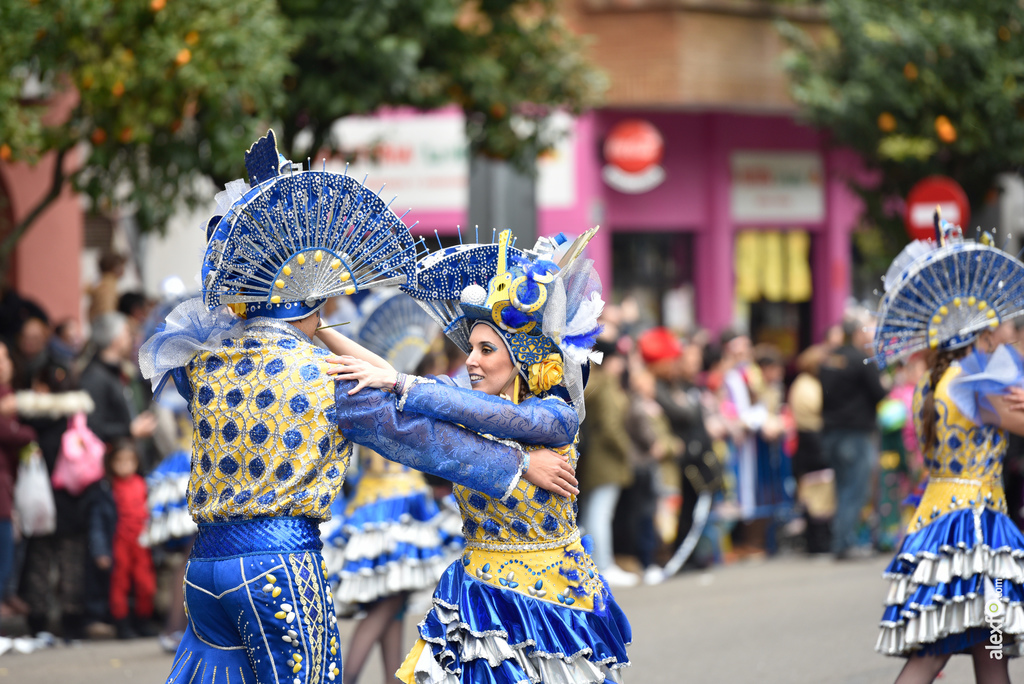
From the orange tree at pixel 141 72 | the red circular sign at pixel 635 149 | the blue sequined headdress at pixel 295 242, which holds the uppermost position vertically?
the red circular sign at pixel 635 149

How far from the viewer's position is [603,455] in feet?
34.6

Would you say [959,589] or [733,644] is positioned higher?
[959,589]

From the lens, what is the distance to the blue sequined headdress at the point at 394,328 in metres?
6.82

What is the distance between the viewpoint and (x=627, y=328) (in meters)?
12.4

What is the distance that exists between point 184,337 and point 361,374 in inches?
23.7

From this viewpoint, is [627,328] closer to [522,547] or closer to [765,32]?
[765,32]

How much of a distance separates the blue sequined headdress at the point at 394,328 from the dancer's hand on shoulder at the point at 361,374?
2859mm

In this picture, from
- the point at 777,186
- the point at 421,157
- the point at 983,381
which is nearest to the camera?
the point at 983,381

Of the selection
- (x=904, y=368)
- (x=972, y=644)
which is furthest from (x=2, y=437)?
(x=904, y=368)

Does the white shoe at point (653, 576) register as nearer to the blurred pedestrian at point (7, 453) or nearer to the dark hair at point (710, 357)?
the dark hair at point (710, 357)

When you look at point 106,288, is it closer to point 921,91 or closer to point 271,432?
point 271,432

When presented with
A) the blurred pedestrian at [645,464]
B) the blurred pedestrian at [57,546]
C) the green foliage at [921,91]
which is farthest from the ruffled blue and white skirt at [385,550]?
the green foliage at [921,91]

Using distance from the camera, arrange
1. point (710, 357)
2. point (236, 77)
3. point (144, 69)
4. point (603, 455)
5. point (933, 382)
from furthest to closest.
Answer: point (710, 357), point (603, 455), point (236, 77), point (144, 69), point (933, 382)

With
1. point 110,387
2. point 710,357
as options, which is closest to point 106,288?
point 110,387
